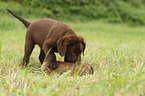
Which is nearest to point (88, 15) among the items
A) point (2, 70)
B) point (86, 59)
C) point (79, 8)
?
point (79, 8)

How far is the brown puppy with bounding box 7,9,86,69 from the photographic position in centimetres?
315

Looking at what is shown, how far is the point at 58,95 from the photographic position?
1.64 m

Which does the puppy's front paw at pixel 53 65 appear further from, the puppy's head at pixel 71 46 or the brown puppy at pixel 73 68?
the puppy's head at pixel 71 46

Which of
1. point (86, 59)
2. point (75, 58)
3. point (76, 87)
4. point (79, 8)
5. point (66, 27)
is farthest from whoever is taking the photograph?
point (79, 8)

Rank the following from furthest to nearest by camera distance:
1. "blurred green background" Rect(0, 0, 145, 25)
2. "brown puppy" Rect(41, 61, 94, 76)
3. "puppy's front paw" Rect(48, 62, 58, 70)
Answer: "blurred green background" Rect(0, 0, 145, 25), "puppy's front paw" Rect(48, 62, 58, 70), "brown puppy" Rect(41, 61, 94, 76)

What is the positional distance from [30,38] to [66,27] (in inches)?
34.2

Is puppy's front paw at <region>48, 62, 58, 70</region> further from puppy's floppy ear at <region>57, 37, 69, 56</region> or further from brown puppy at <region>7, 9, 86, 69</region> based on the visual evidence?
puppy's floppy ear at <region>57, 37, 69, 56</region>

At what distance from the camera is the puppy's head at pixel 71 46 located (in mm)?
3117

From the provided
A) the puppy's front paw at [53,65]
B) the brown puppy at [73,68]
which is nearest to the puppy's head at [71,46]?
the brown puppy at [73,68]

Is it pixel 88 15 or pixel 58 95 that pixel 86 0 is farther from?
pixel 58 95

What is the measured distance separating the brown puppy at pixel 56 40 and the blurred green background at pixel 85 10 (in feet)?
25.6

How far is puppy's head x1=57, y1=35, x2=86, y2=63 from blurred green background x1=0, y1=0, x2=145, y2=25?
8.54 metres

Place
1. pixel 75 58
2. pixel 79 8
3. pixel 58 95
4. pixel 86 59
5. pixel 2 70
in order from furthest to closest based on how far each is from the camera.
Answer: pixel 79 8
pixel 86 59
pixel 75 58
pixel 2 70
pixel 58 95

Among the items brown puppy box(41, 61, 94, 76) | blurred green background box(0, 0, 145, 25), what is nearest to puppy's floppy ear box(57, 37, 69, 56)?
brown puppy box(41, 61, 94, 76)
